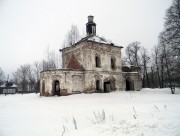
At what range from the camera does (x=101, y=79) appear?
24984mm

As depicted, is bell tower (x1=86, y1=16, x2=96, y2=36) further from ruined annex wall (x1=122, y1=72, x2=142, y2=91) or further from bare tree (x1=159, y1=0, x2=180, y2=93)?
bare tree (x1=159, y1=0, x2=180, y2=93)

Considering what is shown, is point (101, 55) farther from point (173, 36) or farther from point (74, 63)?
point (173, 36)

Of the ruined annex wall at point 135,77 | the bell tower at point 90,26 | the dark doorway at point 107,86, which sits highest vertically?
the bell tower at point 90,26

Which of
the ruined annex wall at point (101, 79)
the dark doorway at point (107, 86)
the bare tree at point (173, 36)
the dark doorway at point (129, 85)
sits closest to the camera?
the bare tree at point (173, 36)

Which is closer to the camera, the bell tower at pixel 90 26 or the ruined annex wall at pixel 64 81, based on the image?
the ruined annex wall at pixel 64 81

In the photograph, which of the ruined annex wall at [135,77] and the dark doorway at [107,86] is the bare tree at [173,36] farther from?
the dark doorway at [107,86]

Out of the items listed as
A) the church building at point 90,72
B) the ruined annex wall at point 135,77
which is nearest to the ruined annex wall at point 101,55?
the church building at point 90,72

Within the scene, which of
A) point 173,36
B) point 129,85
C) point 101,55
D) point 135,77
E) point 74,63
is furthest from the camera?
point 129,85

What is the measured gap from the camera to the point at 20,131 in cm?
722

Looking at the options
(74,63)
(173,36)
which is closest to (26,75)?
(74,63)

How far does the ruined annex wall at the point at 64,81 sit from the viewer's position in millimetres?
22234

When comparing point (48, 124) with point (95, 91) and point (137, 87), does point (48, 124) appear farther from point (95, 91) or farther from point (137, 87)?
point (137, 87)

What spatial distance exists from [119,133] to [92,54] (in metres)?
19.5

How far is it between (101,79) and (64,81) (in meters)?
5.61
